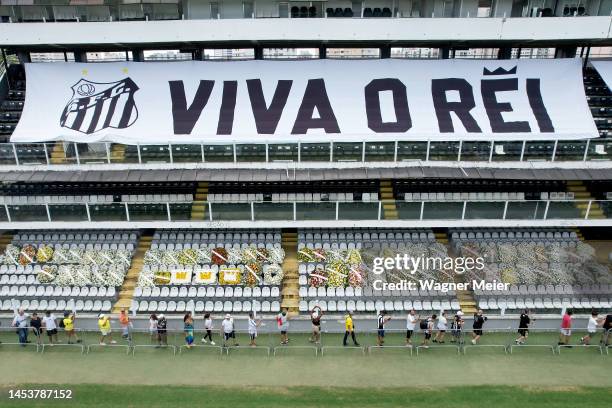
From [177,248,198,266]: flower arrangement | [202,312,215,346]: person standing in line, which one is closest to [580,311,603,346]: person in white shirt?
[202,312,215,346]: person standing in line

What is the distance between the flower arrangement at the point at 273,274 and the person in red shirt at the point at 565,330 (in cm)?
974

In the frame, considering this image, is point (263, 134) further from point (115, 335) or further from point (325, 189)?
point (115, 335)

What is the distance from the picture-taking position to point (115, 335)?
51.5 feet

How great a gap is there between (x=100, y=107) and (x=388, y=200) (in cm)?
1240

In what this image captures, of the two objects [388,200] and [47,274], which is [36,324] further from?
[388,200]

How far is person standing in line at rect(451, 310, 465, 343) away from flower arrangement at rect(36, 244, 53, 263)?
15.5m

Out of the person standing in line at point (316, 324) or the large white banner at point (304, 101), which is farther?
the large white banner at point (304, 101)

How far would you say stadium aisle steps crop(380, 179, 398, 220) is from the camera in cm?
1731

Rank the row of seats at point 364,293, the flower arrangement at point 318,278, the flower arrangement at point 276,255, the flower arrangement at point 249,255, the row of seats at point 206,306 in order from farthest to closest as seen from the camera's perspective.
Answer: the flower arrangement at point 276,255 < the flower arrangement at point 249,255 < the flower arrangement at point 318,278 < the row of seats at point 364,293 < the row of seats at point 206,306

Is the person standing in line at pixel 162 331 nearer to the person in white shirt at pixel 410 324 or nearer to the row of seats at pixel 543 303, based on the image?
the person in white shirt at pixel 410 324

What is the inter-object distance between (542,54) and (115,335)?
75.0ft

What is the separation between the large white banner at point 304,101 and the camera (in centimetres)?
1778

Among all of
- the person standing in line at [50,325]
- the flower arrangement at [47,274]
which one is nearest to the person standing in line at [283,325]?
the person standing in line at [50,325]

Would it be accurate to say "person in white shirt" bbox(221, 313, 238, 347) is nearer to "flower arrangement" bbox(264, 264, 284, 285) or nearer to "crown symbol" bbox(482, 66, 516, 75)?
"flower arrangement" bbox(264, 264, 284, 285)
